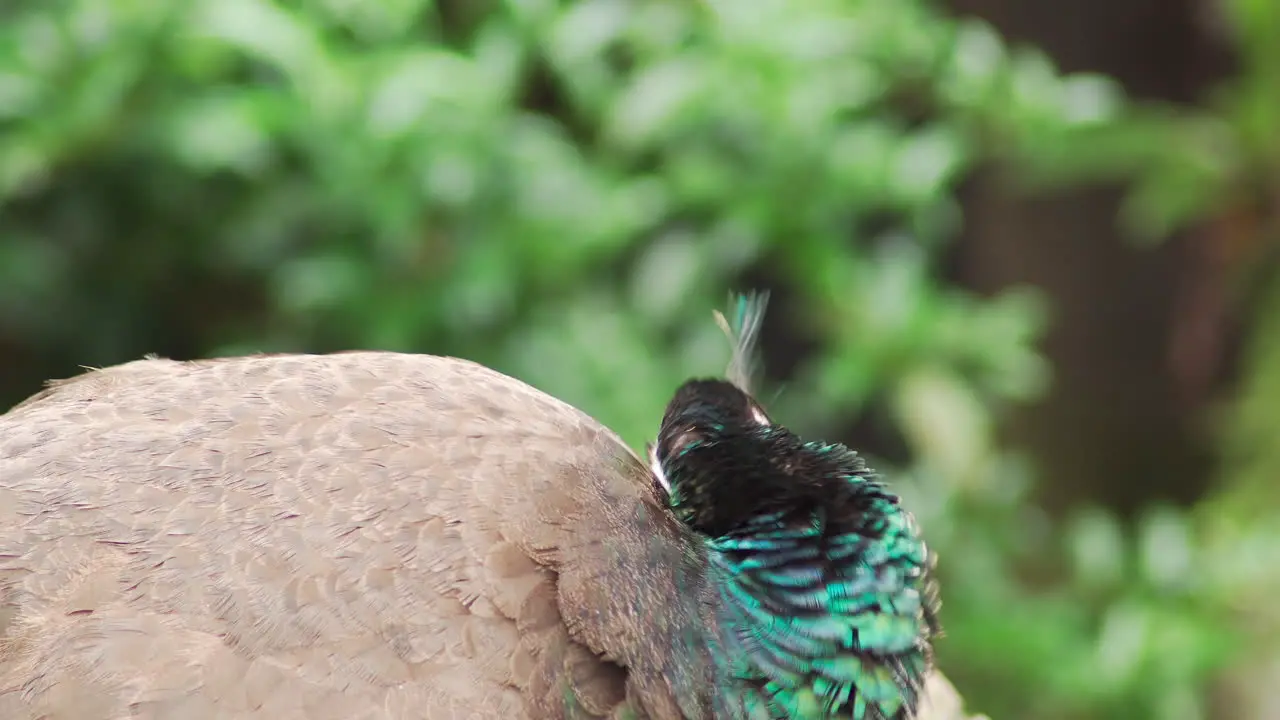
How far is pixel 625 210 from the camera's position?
2.04 metres

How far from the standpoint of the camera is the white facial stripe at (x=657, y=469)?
3.98ft

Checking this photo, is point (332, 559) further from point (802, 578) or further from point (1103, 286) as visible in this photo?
point (1103, 286)

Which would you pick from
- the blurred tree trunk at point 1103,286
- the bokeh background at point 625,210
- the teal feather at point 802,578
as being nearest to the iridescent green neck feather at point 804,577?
the teal feather at point 802,578

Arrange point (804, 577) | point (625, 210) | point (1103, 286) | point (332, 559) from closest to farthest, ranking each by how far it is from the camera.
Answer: point (332, 559) → point (804, 577) → point (625, 210) → point (1103, 286)

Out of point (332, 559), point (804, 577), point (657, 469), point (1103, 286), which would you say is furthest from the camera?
point (1103, 286)

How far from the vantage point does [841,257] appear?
225 cm

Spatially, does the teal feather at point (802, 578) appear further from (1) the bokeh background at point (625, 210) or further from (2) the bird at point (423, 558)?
(1) the bokeh background at point (625, 210)

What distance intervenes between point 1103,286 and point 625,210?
81.7 inches

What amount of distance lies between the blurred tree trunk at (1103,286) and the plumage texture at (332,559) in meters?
2.64

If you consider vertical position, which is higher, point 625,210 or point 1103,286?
point 1103,286

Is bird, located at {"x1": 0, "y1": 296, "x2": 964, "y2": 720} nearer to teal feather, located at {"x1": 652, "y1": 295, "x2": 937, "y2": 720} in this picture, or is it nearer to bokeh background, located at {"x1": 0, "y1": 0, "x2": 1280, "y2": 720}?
teal feather, located at {"x1": 652, "y1": 295, "x2": 937, "y2": 720}

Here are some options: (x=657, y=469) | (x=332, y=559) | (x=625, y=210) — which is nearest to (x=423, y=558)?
(x=332, y=559)

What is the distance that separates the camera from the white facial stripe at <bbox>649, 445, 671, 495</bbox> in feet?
3.98

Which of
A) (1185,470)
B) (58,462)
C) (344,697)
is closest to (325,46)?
(58,462)
